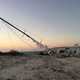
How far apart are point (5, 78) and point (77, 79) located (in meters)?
8.02

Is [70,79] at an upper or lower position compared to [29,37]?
lower

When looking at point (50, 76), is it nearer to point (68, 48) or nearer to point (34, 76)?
point (34, 76)

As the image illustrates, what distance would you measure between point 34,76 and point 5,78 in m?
3.34

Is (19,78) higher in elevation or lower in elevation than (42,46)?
lower

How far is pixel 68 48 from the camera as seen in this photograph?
54719mm

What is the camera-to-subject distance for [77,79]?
1773cm

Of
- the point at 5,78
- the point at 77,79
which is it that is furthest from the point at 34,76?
the point at 77,79

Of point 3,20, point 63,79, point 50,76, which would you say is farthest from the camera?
point 3,20

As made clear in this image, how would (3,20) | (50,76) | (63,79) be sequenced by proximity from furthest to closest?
1. (3,20)
2. (50,76)
3. (63,79)

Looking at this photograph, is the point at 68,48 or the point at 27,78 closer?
the point at 27,78

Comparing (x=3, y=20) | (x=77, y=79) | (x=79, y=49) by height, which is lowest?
(x=77, y=79)

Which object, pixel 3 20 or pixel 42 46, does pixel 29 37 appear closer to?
pixel 42 46

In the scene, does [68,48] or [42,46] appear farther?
[68,48]

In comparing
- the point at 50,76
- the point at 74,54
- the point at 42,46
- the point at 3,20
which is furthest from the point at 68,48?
the point at 50,76
